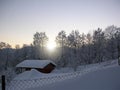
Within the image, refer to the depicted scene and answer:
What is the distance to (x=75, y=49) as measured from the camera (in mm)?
62469

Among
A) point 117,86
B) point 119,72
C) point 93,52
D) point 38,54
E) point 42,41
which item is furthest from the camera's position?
point 42,41

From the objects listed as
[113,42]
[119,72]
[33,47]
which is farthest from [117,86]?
[33,47]

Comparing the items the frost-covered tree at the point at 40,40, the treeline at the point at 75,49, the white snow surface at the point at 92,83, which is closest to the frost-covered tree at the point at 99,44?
the treeline at the point at 75,49

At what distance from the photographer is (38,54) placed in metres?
60.0

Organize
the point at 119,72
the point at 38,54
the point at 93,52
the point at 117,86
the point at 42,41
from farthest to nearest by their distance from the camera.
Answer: the point at 42,41 < the point at 38,54 < the point at 93,52 < the point at 119,72 < the point at 117,86

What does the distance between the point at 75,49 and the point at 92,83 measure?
5601 centimetres

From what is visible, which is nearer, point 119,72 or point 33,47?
point 119,72

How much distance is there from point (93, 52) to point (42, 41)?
18.1 metres

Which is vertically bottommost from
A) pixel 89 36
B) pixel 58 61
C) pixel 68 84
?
pixel 58 61

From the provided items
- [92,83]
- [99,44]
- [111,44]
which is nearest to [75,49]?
[99,44]

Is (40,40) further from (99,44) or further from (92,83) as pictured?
(92,83)

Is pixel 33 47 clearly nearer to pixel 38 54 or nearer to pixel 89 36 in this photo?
pixel 38 54

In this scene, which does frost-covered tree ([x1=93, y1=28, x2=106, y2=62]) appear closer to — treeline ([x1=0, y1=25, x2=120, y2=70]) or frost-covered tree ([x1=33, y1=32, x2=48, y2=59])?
treeline ([x1=0, y1=25, x2=120, y2=70])

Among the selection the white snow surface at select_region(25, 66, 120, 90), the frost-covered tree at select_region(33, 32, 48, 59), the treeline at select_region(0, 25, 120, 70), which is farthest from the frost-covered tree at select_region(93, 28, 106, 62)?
the white snow surface at select_region(25, 66, 120, 90)
